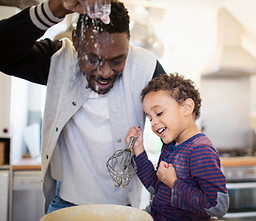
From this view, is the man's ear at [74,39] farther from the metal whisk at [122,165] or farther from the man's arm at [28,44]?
the metal whisk at [122,165]

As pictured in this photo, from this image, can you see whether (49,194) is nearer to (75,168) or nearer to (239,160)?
(75,168)

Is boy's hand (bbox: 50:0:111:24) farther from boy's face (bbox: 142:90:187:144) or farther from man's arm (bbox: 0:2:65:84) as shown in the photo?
boy's face (bbox: 142:90:187:144)

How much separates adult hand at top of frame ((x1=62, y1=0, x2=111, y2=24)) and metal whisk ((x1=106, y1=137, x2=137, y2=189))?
311 millimetres

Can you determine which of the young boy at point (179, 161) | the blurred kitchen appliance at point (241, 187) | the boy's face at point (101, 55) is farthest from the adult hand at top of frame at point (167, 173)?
the blurred kitchen appliance at point (241, 187)

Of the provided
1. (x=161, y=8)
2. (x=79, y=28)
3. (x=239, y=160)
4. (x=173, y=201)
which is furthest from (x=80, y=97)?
(x=239, y=160)

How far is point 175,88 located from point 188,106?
0.18 feet

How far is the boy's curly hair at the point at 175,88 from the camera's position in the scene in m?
0.68

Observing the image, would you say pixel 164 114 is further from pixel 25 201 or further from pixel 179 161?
pixel 25 201

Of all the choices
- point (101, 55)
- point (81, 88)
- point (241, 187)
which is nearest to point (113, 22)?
point (101, 55)

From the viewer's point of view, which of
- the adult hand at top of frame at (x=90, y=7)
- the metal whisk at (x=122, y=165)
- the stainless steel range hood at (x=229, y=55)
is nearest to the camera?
the adult hand at top of frame at (x=90, y=7)

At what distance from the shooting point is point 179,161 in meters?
0.65

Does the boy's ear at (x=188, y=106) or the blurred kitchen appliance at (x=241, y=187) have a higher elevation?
the boy's ear at (x=188, y=106)

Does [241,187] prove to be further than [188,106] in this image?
Yes

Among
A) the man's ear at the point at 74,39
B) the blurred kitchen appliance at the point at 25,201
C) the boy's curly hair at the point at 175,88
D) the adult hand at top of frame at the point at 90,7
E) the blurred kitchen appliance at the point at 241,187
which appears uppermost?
the adult hand at top of frame at the point at 90,7
